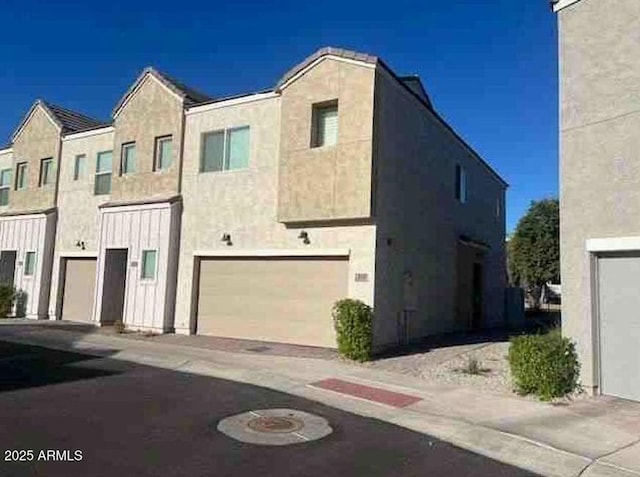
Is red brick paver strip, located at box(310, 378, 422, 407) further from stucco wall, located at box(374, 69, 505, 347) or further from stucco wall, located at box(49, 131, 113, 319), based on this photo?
stucco wall, located at box(49, 131, 113, 319)

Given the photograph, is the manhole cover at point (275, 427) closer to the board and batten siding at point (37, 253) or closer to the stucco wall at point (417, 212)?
the stucco wall at point (417, 212)

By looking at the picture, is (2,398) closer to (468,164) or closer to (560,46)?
(560,46)

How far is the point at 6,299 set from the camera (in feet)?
70.4

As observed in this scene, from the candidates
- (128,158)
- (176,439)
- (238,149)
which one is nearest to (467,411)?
(176,439)

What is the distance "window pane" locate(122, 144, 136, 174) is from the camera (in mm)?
19391

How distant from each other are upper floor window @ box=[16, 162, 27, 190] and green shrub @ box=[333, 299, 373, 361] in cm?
1781

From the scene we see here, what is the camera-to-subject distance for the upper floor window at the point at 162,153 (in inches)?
725

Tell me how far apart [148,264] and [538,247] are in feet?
94.8

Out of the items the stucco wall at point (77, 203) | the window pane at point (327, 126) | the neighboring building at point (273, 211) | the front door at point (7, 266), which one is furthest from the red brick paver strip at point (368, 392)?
the front door at point (7, 266)

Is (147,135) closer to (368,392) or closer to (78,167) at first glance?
(78,167)

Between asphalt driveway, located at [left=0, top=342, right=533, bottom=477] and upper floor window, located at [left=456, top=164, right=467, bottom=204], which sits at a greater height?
upper floor window, located at [left=456, top=164, right=467, bottom=204]

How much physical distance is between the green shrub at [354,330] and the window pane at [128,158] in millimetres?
10474

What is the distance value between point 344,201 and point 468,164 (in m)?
10.0

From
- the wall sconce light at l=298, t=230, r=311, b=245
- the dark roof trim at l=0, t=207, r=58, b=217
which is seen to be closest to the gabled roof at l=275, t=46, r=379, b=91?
the wall sconce light at l=298, t=230, r=311, b=245
